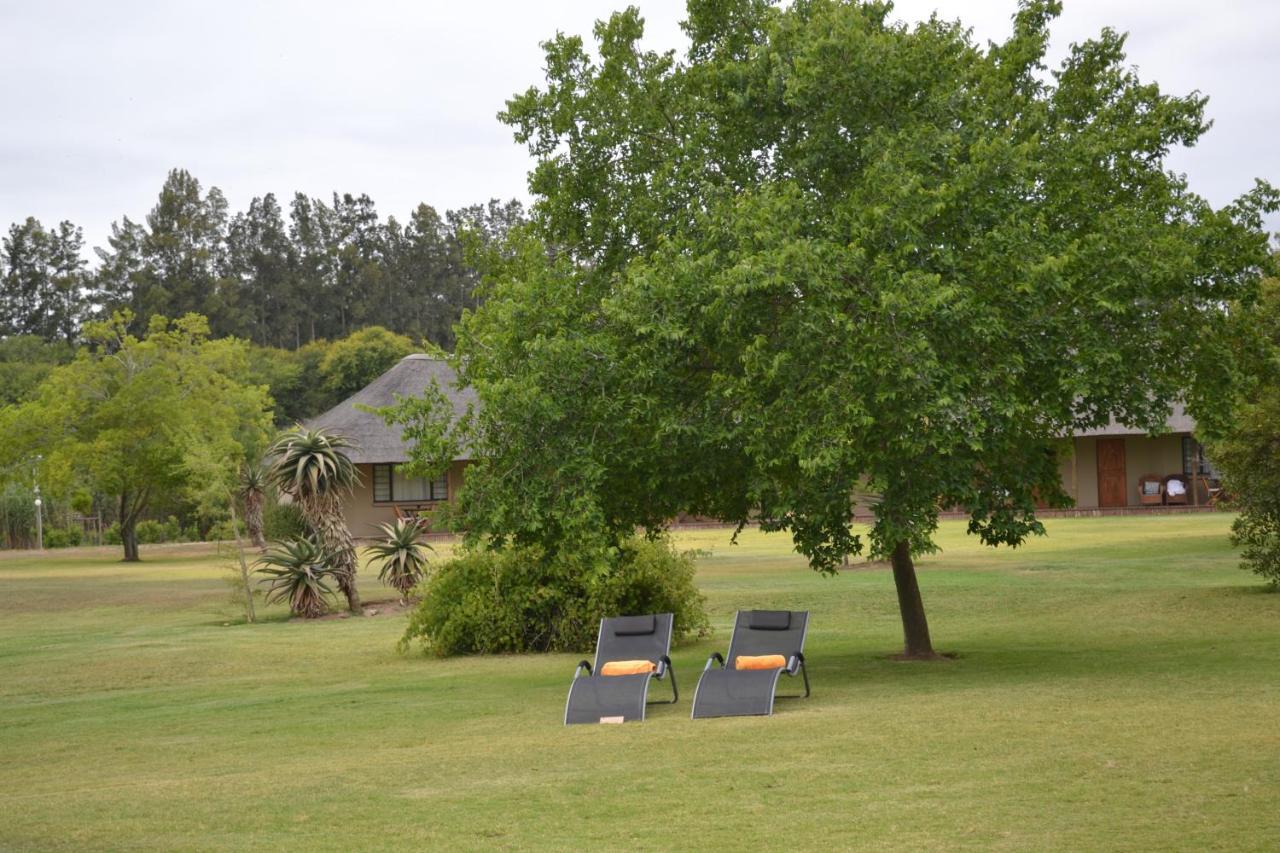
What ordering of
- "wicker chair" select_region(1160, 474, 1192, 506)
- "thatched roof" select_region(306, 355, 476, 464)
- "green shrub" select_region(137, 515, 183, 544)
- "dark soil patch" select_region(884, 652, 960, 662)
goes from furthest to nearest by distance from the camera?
"green shrub" select_region(137, 515, 183, 544)
"thatched roof" select_region(306, 355, 476, 464)
"wicker chair" select_region(1160, 474, 1192, 506)
"dark soil patch" select_region(884, 652, 960, 662)

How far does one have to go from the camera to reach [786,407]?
12.8 metres

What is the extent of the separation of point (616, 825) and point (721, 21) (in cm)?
1040

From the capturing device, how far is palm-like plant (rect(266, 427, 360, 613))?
24.5 meters

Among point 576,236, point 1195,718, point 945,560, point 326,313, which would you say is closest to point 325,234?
point 326,313

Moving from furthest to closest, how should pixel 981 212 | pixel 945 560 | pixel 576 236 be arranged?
pixel 945 560
pixel 576 236
pixel 981 212

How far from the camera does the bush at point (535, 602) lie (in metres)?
18.6

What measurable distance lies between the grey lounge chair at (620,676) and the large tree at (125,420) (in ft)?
97.1

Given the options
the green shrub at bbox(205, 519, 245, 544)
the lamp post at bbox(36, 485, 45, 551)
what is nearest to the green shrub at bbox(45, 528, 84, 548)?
the lamp post at bbox(36, 485, 45, 551)

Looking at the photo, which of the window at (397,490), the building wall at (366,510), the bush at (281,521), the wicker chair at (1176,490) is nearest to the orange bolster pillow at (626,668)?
the bush at (281,521)

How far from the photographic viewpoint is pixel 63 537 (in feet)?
178

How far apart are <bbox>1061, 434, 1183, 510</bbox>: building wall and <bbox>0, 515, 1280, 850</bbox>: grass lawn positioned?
23486 millimetres

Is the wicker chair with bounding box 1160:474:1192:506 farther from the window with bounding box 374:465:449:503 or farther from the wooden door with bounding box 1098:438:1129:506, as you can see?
the window with bounding box 374:465:449:503

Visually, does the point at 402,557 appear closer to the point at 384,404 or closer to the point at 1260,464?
the point at 1260,464

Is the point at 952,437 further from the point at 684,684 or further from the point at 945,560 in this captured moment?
the point at 945,560
